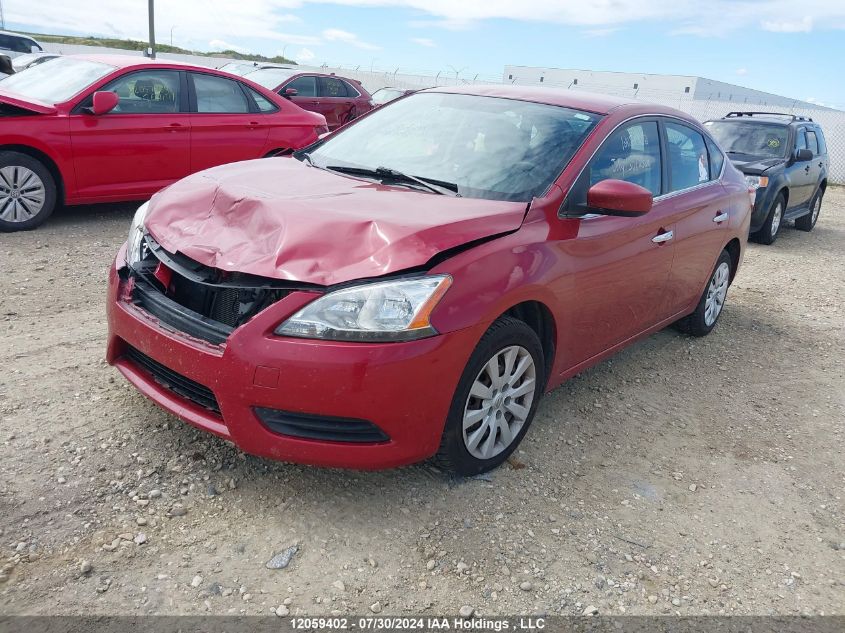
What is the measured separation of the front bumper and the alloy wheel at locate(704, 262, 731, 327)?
3194 millimetres

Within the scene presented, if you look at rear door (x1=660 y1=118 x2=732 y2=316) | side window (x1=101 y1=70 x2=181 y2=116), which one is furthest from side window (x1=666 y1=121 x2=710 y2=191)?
side window (x1=101 y1=70 x2=181 y2=116)

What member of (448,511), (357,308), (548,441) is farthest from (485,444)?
(357,308)

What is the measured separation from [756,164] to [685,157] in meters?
5.98

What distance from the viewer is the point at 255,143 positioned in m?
7.88

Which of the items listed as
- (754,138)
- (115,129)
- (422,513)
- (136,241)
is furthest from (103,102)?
(754,138)

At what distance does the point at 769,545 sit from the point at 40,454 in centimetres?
312

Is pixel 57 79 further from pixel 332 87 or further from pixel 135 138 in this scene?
pixel 332 87

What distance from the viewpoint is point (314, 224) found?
2883mm

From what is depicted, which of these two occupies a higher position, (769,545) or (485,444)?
(485,444)

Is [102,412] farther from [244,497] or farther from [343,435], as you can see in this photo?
[343,435]

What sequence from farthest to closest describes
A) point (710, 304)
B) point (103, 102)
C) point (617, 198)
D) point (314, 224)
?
point (103, 102), point (710, 304), point (617, 198), point (314, 224)

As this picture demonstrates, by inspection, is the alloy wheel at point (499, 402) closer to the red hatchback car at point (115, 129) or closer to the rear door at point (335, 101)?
the red hatchback car at point (115, 129)

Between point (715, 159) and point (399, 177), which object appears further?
point (715, 159)

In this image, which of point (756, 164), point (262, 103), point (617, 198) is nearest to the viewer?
point (617, 198)
